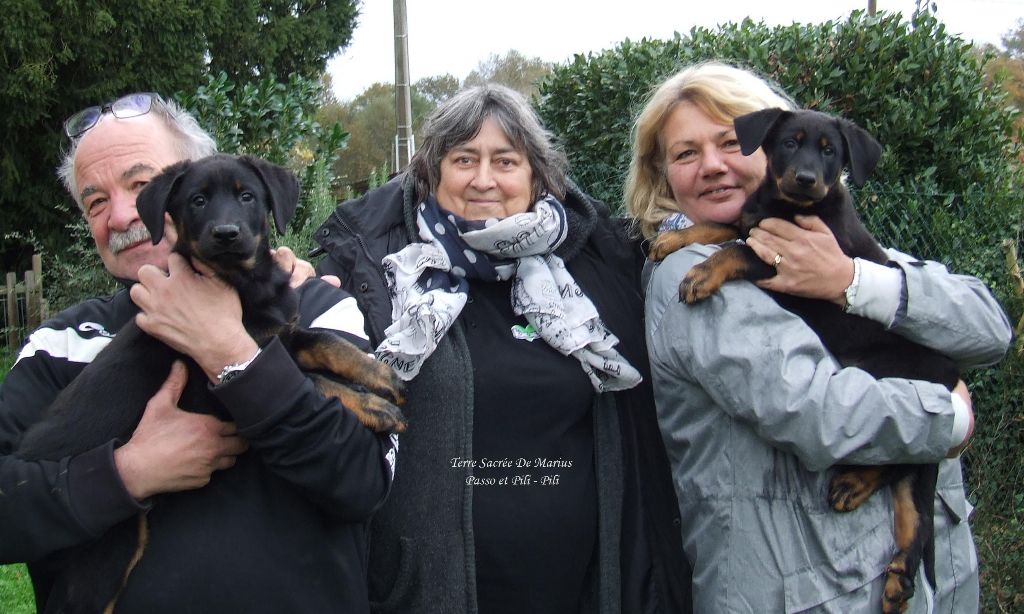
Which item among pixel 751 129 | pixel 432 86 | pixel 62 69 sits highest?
pixel 432 86

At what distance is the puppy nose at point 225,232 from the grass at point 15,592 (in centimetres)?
302

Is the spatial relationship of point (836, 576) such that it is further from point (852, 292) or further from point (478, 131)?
point (478, 131)

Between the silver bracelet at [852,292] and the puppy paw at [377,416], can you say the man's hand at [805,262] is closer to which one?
the silver bracelet at [852,292]

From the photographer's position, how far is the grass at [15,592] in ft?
14.8

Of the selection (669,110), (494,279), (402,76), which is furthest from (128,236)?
(402,76)

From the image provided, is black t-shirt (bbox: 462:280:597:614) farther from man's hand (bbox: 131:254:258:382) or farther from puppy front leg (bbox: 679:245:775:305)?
man's hand (bbox: 131:254:258:382)

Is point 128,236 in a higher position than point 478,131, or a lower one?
lower

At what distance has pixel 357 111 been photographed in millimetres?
36469

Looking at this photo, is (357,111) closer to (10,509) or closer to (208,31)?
(208,31)

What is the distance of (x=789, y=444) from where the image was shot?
83.0 inches

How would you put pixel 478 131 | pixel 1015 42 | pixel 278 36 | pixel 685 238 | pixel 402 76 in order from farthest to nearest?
pixel 1015 42
pixel 278 36
pixel 402 76
pixel 478 131
pixel 685 238

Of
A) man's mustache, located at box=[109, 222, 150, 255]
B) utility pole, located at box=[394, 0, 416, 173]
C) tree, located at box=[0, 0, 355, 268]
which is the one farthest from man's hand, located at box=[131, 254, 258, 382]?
utility pole, located at box=[394, 0, 416, 173]

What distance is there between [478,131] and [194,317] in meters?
1.13

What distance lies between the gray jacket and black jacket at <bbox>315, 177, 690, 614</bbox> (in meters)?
0.28
